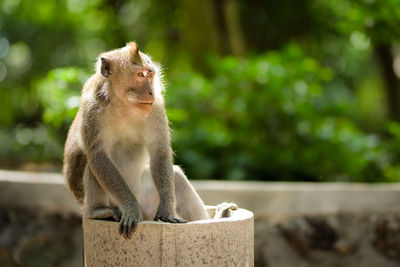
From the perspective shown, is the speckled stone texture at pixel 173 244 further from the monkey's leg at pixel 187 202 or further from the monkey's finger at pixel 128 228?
the monkey's leg at pixel 187 202

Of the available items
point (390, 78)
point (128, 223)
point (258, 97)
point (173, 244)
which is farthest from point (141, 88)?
point (390, 78)

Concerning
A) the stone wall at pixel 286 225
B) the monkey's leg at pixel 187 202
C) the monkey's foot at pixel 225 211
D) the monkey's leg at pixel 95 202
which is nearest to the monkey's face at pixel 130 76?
the monkey's leg at pixel 95 202

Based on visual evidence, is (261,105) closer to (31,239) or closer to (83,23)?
(31,239)

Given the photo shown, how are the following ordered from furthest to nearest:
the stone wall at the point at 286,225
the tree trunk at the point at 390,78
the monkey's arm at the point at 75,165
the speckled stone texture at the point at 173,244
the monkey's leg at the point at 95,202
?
the tree trunk at the point at 390,78
the stone wall at the point at 286,225
the monkey's arm at the point at 75,165
the monkey's leg at the point at 95,202
the speckled stone texture at the point at 173,244

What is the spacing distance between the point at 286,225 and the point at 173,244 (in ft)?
9.89

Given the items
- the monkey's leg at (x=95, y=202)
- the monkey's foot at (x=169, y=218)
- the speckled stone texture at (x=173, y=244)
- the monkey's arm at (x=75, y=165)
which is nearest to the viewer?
the speckled stone texture at (x=173, y=244)

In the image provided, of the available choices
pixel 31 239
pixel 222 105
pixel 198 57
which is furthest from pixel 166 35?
pixel 31 239

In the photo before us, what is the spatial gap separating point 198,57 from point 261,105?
126 inches

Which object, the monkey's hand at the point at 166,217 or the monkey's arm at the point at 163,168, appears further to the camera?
the monkey's arm at the point at 163,168

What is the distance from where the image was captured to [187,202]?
4145mm

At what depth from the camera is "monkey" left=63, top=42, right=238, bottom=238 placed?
3793mm

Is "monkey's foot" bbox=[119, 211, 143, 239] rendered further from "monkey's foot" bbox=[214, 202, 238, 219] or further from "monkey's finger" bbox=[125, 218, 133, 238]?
"monkey's foot" bbox=[214, 202, 238, 219]

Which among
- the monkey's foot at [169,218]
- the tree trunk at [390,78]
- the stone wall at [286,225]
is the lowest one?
the stone wall at [286,225]

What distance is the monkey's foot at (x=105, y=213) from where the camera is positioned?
12.5 feet
